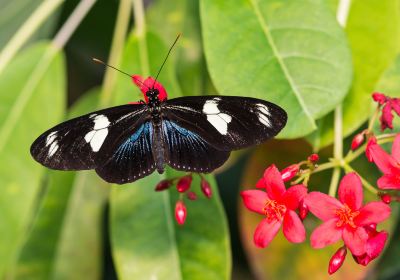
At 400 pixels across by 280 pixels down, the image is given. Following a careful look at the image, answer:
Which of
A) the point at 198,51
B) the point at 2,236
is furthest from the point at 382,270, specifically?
the point at 2,236

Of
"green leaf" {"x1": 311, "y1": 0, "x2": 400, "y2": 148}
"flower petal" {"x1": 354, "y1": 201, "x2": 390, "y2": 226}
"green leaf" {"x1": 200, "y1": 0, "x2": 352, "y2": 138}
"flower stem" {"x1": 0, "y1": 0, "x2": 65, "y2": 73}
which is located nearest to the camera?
"flower petal" {"x1": 354, "y1": 201, "x2": 390, "y2": 226}

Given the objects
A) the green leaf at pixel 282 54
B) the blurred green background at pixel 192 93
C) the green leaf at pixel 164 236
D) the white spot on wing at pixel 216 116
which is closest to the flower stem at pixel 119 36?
the blurred green background at pixel 192 93

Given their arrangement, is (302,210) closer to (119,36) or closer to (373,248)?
(373,248)

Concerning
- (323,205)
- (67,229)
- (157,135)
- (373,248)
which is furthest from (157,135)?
(67,229)

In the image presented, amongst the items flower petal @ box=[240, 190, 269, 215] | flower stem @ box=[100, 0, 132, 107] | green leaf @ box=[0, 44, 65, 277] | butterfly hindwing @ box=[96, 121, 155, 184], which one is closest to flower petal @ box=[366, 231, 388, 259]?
flower petal @ box=[240, 190, 269, 215]

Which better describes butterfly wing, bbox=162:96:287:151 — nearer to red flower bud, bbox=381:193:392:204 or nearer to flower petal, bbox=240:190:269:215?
flower petal, bbox=240:190:269:215

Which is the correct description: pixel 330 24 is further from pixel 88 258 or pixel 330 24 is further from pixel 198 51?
pixel 88 258
